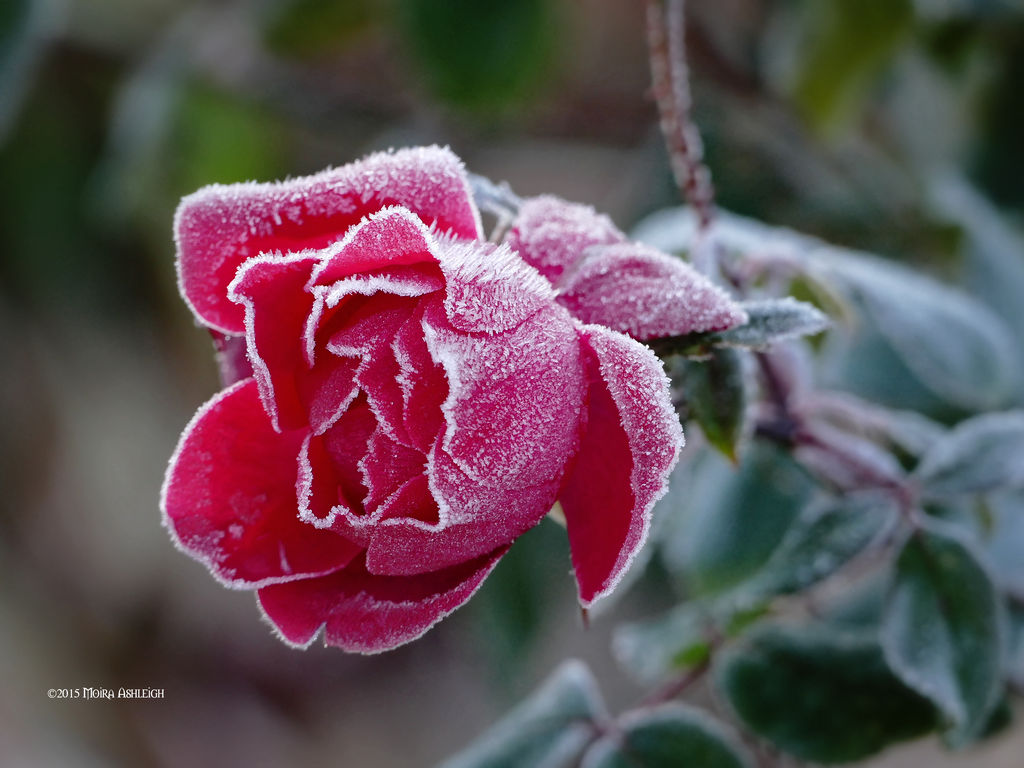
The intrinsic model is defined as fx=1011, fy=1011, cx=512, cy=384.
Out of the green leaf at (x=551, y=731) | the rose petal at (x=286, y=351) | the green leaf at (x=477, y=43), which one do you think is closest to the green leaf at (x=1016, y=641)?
the green leaf at (x=551, y=731)

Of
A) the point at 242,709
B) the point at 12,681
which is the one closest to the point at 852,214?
the point at 242,709

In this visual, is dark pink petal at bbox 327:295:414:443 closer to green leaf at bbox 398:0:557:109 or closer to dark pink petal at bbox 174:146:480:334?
dark pink petal at bbox 174:146:480:334

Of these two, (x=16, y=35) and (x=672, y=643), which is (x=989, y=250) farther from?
(x=16, y=35)

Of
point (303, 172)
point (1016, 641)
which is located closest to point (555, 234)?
point (1016, 641)

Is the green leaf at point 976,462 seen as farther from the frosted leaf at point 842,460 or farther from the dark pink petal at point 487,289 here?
the dark pink petal at point 487,289

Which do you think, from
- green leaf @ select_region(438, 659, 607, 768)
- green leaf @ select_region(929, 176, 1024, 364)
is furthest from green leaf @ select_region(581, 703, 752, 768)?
green leaf @ select_region(929, 176, 1024, 364)
